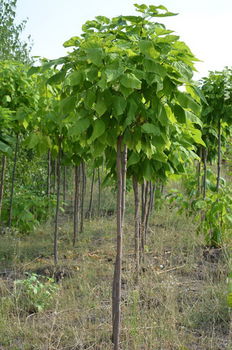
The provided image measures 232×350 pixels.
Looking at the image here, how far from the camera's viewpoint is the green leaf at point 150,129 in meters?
2.86

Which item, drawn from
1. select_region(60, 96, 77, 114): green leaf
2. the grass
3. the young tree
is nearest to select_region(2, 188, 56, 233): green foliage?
the grass

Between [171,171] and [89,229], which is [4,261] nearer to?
[89,229]

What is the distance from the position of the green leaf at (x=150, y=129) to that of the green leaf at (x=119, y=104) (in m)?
0.21

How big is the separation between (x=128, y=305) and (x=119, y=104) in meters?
2.19

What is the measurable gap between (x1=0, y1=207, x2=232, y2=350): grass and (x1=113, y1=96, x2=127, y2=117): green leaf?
1.60 m

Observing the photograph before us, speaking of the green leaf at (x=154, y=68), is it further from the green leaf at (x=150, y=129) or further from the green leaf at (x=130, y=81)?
the green leaf at (x=150, y=129)

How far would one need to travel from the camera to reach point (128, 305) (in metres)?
4.21

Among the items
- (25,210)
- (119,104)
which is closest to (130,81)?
(119,104)

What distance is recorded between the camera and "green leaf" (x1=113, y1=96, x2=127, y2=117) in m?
2.72

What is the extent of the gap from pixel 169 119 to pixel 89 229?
5.84 metres

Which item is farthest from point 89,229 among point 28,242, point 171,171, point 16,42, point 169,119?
point 16,42

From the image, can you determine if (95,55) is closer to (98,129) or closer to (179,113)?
(98,129)

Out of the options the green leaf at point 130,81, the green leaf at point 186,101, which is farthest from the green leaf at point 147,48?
the green leaf at point 186,101

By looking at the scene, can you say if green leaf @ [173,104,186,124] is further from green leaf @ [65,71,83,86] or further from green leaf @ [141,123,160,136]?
green leaf @ [65,71,83,86]
